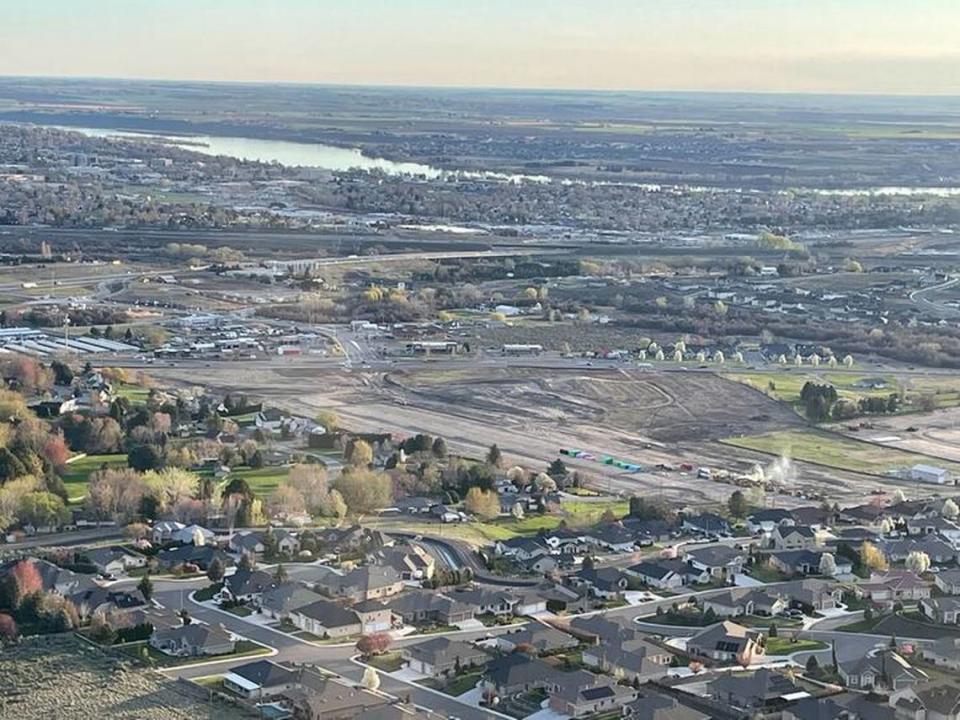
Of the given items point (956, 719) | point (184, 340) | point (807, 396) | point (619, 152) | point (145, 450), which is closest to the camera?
point (956, 719)

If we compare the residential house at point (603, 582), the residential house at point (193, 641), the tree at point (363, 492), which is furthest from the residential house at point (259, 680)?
the tree at point (363, 492)

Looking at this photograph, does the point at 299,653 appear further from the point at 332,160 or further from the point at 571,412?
the point at 332,160

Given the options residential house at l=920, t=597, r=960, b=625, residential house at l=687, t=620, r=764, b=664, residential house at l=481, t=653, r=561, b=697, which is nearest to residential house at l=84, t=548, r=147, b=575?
residential house at l=481, t=653, r=561, b=697

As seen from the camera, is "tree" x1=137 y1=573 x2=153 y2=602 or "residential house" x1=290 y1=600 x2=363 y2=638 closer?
"residential house" x1=290 y1=600 x2=363 y2=638

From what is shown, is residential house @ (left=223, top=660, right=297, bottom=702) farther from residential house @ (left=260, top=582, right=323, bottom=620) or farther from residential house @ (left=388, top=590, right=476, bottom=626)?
residential house @ (left=388, top=590, right=476, bottom=626)

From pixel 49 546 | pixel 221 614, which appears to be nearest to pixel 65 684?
pixel 221 614

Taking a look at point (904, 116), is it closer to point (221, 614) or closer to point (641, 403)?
point (641, 403)
